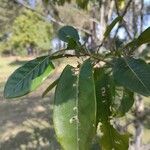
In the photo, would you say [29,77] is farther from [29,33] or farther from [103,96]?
[29,33]

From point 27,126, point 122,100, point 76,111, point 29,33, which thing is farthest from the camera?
point 29,33

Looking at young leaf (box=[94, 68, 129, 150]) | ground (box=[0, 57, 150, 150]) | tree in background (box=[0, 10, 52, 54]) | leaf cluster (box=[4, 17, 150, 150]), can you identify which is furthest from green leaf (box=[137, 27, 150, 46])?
tree in background (box=[0, 10, 52, 54])

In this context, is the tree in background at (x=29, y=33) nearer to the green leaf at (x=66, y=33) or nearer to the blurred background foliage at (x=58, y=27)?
the blurred background foliage at (x=58, y=27)

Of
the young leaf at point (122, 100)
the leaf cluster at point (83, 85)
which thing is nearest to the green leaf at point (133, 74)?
the leaf cluster at point (83, 85)

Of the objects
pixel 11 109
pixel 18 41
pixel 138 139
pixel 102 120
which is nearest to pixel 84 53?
pixel 102 120

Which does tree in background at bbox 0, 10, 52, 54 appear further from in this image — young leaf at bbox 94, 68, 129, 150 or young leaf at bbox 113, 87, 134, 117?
young leaf at bbox 94, 68, 129, 150

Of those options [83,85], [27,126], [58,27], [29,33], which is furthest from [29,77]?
[29,33]
